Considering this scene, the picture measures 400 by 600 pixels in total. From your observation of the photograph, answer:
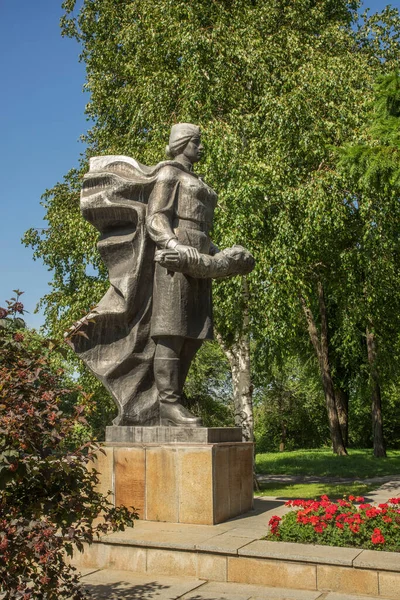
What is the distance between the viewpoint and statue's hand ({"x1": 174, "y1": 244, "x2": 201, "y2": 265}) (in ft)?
20.4

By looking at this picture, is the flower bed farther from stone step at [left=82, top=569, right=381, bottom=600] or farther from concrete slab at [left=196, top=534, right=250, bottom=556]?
stone step at [left=82, top=569, right=381, bottom=600]

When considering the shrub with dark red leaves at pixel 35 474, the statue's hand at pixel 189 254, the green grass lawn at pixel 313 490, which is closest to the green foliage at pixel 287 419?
the green grass lawn at pixel 313 490

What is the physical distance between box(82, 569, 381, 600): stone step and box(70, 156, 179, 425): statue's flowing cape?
1.86 metres

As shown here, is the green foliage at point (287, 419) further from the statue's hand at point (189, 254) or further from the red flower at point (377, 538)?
the red flower at point (377, 538)

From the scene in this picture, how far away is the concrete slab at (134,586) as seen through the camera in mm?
4520

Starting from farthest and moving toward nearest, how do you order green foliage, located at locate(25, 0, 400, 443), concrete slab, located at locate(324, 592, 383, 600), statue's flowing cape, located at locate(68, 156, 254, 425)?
green foliage, located at locate(25, 0, 400, 443), statue's flowing cape, located at locate(68, 156, 254, 425), concrete slab, located at locate(324, 592, 383, 600)

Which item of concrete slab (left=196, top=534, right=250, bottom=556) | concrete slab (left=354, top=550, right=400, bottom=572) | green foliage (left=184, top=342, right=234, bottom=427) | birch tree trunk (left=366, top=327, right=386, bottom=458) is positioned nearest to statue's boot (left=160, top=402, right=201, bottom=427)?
concrete slab (left=196, top=534, right=250, bottom=556)

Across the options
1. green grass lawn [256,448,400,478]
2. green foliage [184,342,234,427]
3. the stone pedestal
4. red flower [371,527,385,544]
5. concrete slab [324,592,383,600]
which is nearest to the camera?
concrete slab [324,592,383,600]

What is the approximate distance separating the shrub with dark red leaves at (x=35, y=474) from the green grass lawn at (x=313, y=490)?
7637mm

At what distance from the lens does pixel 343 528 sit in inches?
203

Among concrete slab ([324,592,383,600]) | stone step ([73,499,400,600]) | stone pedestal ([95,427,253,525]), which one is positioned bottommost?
concrete slab ([324,592,383,600])

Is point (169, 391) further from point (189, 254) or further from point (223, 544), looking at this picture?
point (223, 544)

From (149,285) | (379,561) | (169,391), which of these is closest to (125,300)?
(149,285)

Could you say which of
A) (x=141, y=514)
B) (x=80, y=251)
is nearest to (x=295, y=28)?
(x=80, y=251)
